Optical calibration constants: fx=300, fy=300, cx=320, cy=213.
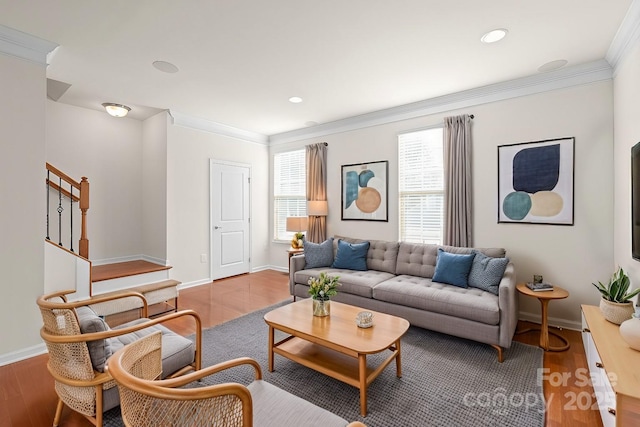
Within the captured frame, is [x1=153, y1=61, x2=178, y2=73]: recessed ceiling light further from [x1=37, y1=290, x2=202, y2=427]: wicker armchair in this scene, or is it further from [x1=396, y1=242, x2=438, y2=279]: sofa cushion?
[x1=396, y1=242, x2=438, y2=279]: sofa cushion

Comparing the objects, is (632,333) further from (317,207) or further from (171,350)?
(317,207)

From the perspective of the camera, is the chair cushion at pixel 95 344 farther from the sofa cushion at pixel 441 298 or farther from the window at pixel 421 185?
the window at pixel 421 185

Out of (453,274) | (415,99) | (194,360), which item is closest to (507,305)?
(453,274)

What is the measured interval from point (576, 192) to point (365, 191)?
2.62 m

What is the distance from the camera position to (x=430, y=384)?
7.48ft

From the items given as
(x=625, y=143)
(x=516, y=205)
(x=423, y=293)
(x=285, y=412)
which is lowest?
(x=285, y=412)

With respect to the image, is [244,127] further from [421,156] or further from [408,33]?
[408,33]

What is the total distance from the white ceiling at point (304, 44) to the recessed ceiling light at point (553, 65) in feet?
0.19

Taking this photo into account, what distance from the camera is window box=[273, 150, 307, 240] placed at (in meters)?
5.88

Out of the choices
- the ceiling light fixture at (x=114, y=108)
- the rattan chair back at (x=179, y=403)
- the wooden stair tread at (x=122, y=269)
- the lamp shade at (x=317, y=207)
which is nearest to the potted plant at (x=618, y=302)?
the rattan chair back at (x=179, y=403)

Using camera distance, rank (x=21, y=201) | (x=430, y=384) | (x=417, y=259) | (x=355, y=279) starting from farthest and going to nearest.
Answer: (x=417, y=259), (x=355, y=279), (x=21, y=201), (x=430, y=384)

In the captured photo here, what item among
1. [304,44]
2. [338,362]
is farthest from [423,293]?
[304,44]

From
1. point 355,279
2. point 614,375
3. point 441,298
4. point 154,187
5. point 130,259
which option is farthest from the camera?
point 130,259

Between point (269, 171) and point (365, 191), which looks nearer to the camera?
point (365, 191)
